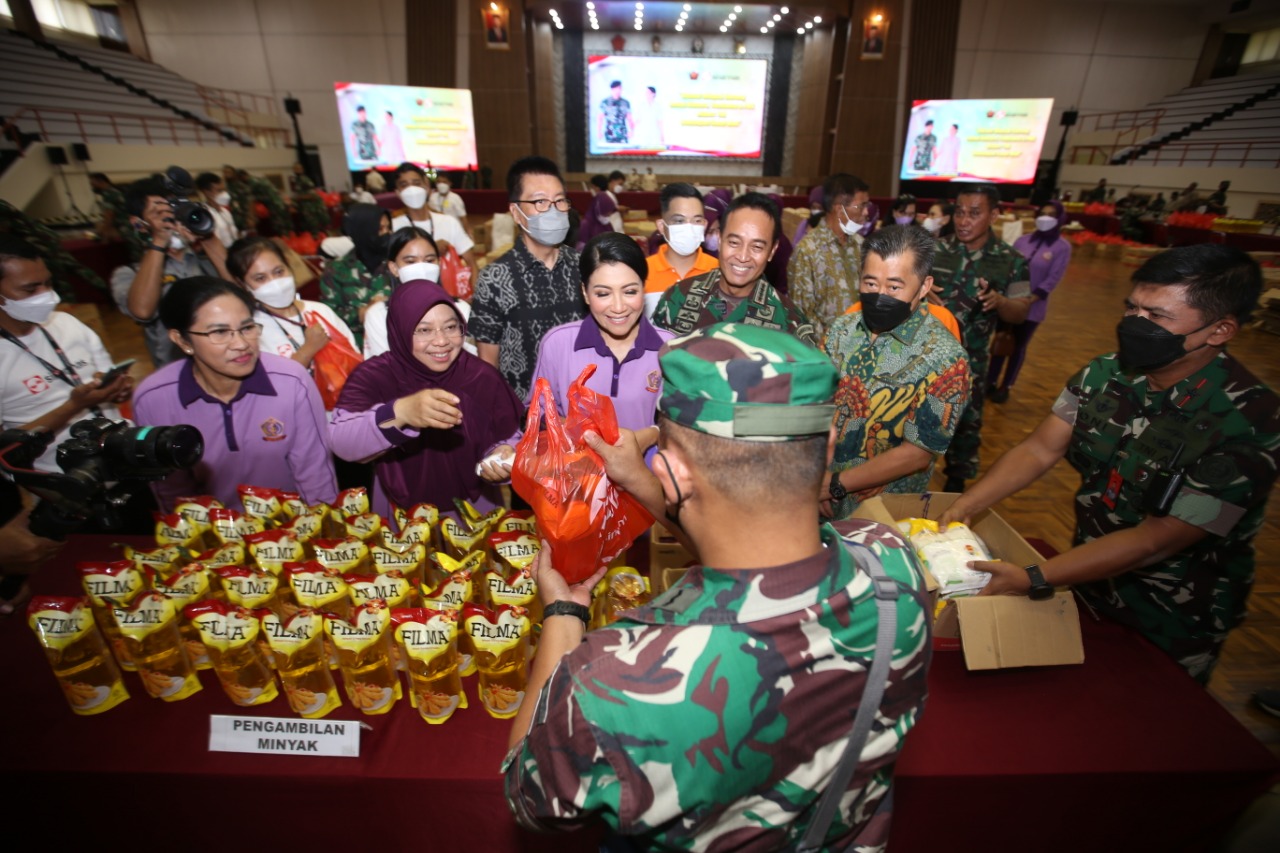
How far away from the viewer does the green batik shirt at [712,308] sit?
2514 millimetres

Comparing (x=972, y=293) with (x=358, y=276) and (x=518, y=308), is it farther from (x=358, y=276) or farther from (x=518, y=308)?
(x=358, y=276)

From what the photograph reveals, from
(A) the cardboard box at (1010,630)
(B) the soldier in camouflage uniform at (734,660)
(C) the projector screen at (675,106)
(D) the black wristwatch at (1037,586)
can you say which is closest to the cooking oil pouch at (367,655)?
(B) the soldier in camouflage uniform at (734,660)

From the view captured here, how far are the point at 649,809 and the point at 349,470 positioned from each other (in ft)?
8.30

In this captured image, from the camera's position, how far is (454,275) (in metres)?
3.84

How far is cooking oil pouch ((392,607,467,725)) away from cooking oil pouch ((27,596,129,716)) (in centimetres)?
69

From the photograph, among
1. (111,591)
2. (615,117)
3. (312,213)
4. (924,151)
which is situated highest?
(615,117)

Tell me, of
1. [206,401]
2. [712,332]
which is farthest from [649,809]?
[206,401]

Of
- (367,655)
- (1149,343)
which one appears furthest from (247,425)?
(1149,343)

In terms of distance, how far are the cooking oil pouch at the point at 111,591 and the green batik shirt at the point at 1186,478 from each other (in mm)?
2582

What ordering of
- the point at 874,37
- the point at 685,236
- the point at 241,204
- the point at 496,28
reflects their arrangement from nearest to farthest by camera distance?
the point at 685,236
the point at 241,204
the point at 496,28
the point at 874,37

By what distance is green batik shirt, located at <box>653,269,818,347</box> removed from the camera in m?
2.51

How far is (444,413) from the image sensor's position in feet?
5.46

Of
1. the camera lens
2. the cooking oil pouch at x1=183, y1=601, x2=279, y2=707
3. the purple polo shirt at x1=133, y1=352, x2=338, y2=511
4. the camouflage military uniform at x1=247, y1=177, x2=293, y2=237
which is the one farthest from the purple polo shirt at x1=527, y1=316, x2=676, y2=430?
the camouflage military uniform at x1=247, y1=177, x2=293, y2=237

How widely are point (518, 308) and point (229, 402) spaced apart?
122 centimetres
